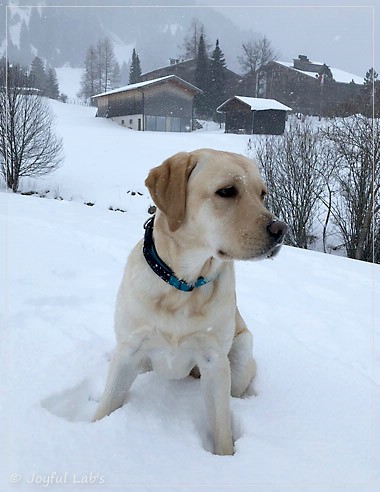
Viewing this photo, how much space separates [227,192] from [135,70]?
133 ft

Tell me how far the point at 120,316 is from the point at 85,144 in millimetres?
27879

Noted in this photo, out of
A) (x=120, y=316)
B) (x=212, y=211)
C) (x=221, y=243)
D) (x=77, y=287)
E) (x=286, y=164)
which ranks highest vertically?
(x=286, y=164)

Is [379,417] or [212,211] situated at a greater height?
[212,211]

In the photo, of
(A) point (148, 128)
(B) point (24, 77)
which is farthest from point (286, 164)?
(A) point (148, 128)

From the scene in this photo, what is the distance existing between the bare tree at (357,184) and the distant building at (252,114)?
825 centimetres

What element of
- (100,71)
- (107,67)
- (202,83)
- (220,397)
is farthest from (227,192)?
(100,71)

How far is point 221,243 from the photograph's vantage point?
2.15 metres

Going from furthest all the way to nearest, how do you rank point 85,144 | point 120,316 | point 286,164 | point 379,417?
point 85,144 → point 286,164 → point 379,417 → point 120,316

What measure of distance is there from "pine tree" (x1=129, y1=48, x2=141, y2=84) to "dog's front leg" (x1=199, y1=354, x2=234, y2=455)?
40.1 metres

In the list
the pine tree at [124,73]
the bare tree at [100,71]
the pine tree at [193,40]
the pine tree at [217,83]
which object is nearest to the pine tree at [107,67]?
the bare tree at [100,71]

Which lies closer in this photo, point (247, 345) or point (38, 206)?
point (247, 345)

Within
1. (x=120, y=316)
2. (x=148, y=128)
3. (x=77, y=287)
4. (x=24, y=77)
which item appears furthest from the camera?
(x=148, y=128)

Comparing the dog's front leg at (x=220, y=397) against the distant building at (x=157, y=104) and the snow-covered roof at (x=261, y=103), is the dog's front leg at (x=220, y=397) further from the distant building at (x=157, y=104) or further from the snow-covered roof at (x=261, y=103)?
the distant building at (x=157, y=104)

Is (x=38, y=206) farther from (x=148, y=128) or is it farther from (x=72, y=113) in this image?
(x=72, y=113)
